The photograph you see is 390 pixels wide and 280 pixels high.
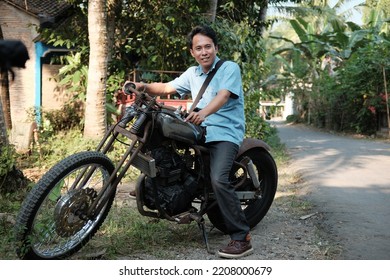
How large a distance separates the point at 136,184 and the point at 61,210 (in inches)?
22.5

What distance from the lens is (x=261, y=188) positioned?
3824 mm

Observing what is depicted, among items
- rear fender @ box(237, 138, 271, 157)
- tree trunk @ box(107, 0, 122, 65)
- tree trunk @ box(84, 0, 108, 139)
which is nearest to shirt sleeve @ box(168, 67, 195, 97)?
rear fender @ box(237, 138, 271, 157)

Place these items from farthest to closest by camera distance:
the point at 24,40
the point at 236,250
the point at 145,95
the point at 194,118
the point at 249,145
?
the point at 24,40 → the point at 249,145 → the point at 236,250 → the point at 145,95 → the point at 194,118

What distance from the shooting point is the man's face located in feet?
10.4

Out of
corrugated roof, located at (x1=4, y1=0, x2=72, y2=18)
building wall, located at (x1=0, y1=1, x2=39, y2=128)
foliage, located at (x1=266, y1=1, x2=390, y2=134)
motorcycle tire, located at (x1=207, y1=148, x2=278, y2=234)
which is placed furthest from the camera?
foliage, located at (x1=266, y1=1, x2=390, y2=134)

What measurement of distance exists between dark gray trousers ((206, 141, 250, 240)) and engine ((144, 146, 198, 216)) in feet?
0.68

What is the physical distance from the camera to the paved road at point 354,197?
3312mm

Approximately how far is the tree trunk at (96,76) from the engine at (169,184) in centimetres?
407

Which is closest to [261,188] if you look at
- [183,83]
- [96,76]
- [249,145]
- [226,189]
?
[249,145]

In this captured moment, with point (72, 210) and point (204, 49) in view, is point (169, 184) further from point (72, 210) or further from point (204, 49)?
point (204, 49)

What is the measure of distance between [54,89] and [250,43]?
13.5ft

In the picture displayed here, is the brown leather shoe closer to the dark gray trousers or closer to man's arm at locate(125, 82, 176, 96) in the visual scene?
the dark gray trousers

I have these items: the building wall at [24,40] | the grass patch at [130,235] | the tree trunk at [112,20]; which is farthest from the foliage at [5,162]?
the building wall at [24,40]

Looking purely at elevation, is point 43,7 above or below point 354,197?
above
